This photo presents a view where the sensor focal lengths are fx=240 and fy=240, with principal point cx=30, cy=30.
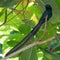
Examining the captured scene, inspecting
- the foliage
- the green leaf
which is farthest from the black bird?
the green leaf

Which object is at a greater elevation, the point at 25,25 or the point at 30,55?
the point at 25,25

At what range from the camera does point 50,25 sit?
2.46ft

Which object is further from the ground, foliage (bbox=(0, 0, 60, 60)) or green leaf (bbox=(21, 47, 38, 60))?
foliage (bbox=(0, 0, 60, 60))

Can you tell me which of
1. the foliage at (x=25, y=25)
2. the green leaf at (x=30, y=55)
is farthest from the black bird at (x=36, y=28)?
the green leaf at (x=30, y=55)

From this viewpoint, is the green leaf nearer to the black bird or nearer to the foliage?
the foliage

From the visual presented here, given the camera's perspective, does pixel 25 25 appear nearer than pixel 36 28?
No

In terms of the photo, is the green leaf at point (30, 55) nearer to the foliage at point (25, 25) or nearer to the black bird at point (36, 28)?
the foliage at point (25, 25)

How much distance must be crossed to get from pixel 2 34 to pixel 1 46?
9 centimetres

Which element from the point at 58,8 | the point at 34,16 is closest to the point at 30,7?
the point at 34,16

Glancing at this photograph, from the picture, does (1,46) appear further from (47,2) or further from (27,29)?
(47,2)

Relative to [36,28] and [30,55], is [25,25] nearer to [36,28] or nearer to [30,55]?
[30,55]

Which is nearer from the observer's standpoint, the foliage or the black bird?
the black bird

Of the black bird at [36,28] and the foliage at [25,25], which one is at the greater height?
the foliage at [25,25]

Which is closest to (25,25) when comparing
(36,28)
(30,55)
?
(30,55)
